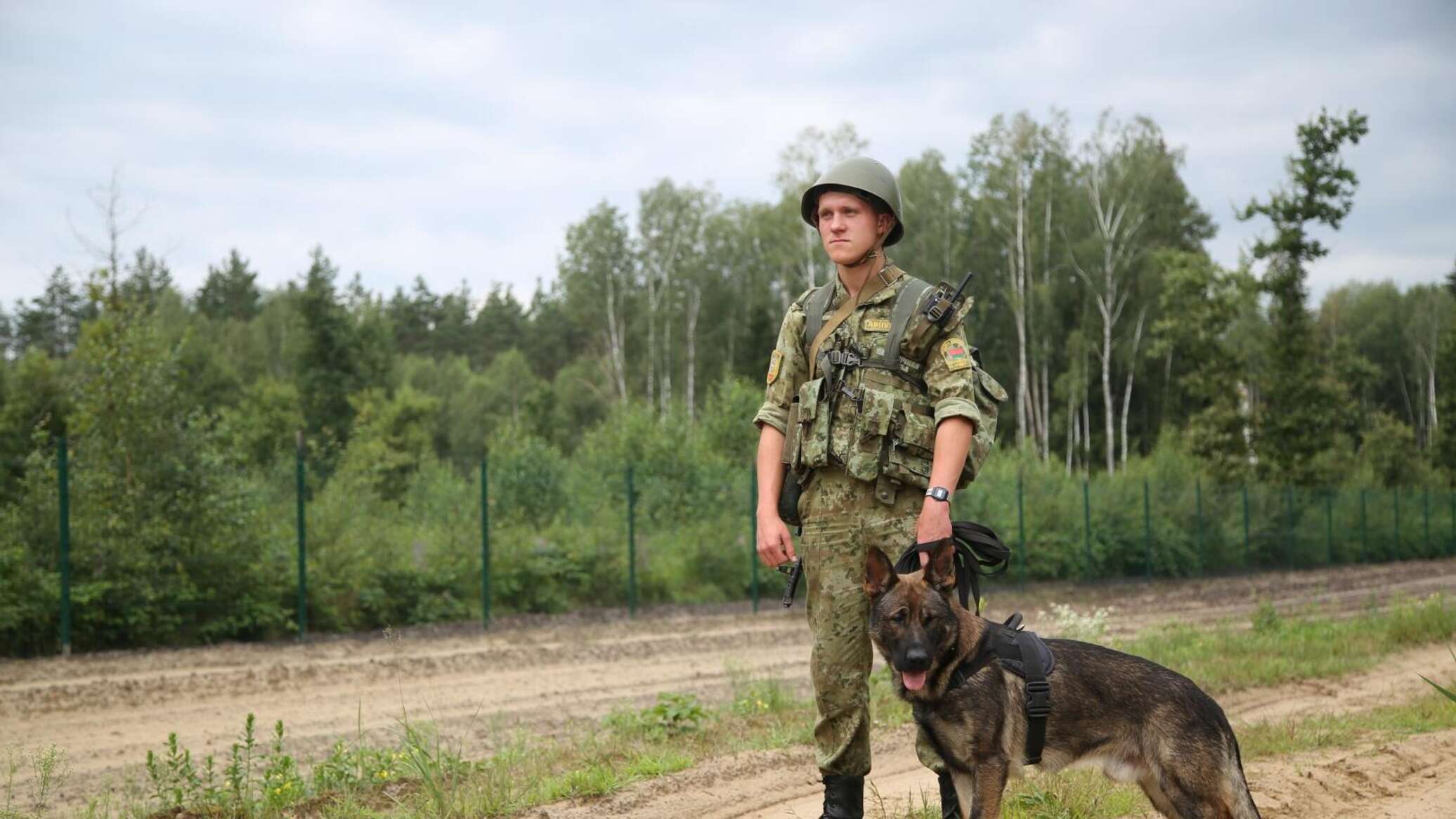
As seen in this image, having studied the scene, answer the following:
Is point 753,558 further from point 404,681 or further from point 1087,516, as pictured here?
point 404,681

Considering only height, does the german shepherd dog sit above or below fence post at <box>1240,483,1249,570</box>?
above

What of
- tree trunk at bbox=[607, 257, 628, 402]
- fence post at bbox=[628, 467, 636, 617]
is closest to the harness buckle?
fence post at bbox=[628, 467, 636, 617]

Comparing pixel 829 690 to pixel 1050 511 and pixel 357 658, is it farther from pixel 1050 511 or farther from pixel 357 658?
pixel 1050 511

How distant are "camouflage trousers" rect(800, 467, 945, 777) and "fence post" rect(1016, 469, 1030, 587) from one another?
750 inches

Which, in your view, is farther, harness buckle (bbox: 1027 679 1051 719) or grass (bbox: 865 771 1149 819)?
grass (bbox: 865 771 1149 819)

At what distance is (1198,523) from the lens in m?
27.8

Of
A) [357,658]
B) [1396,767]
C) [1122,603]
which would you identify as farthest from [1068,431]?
[1396,767]

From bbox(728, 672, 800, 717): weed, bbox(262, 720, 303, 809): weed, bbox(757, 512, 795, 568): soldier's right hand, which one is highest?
bbox(757, 512, 795, 568): soldier's right hand

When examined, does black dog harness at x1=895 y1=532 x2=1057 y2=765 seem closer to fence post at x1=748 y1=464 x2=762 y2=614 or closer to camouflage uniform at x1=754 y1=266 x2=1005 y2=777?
camouflage uniform at x1=754 y1=266 x2=1005 y2=777

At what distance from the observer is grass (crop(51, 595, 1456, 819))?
5.05 m

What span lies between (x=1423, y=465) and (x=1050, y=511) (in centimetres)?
3741

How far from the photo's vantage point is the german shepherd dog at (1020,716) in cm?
372

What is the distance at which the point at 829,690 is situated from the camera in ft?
13.6

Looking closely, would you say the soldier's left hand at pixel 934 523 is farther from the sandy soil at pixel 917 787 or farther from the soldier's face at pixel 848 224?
the sandy soil at pixel 917 787
